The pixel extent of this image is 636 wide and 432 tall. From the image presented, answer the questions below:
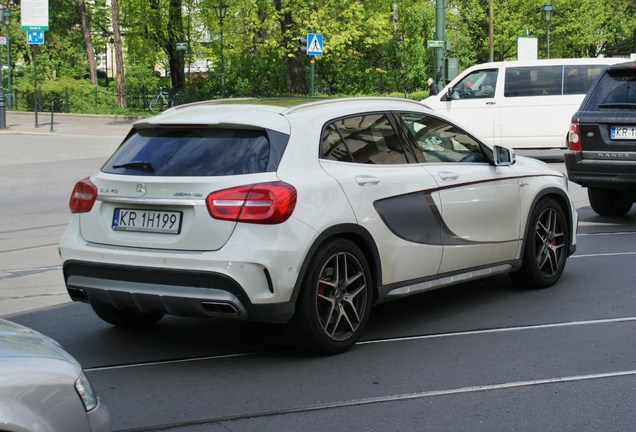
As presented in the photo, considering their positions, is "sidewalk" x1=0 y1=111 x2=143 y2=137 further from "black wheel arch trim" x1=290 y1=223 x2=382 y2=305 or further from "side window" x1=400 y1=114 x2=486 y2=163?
"black wheel arch trim" x1=290 y1=223 x2=382 y2=305

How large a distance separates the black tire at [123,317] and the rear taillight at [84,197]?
74 centimetres

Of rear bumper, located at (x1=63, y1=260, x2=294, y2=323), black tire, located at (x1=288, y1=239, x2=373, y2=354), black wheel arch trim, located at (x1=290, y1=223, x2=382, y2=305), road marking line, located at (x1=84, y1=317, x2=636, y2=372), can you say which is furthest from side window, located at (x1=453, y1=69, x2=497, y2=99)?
rear bumper, located at (x1=63, y1=260, x2=294, y2=323)

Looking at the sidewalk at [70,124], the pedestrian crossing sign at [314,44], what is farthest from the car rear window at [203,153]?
the sidewalk at [70,124]

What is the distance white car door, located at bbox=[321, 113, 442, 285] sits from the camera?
6.38m

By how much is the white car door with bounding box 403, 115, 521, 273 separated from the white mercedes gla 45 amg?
0.05 feet

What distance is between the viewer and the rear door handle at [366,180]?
6.39m

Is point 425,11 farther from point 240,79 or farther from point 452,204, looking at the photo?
point 452,204

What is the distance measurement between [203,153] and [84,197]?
868 millimetres

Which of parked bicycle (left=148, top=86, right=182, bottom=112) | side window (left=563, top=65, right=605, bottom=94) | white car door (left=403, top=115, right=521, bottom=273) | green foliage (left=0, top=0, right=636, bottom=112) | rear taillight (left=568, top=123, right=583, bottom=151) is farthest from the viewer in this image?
parked bicycle (left=148, top=86, right=182, bottom=112)

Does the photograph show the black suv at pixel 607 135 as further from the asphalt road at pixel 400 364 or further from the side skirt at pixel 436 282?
the side skirt at pixel 436 282

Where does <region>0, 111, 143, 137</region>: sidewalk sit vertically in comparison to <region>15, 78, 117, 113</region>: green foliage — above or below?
below

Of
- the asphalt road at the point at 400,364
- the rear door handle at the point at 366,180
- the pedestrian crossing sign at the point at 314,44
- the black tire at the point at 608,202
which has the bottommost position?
the asphalt road at the point at 400,364

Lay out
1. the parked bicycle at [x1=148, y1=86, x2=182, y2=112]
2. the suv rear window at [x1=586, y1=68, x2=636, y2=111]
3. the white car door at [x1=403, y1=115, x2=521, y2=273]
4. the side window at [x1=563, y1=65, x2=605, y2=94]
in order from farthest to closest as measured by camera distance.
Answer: the parked bicycle at [x1=148, y1=86, x2=182, y2=112], the side window at [x1=563, y1=65, x2=605, y2=94], the suv rear window at [x1=586, y1=68, x2=636, y2=111], the white car door at [x1=403, y1=115, x2=521, y2=273]

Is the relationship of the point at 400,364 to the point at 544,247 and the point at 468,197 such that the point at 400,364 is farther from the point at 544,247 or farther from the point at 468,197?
the point at 544,247
